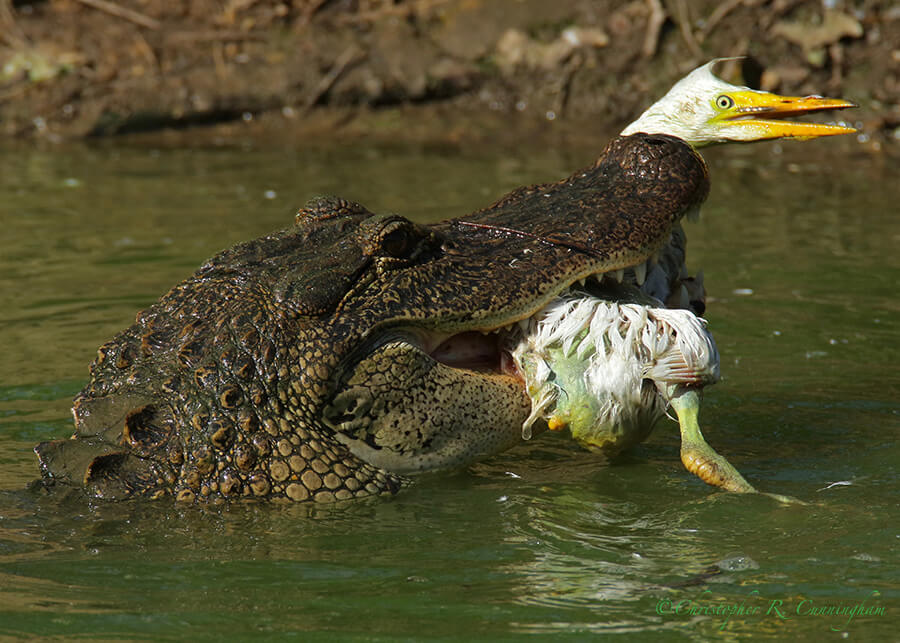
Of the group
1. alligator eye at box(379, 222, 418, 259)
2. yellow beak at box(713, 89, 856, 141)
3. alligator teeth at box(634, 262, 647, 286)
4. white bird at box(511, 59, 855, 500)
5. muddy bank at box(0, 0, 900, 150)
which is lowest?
white bird at box(511, 59, 855, 500)

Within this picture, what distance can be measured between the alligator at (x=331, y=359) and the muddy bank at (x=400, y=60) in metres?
7.04

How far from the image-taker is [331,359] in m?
4.17

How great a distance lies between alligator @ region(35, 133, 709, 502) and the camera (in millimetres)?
4211

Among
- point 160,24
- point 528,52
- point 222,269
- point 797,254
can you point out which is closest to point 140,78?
point 160,24

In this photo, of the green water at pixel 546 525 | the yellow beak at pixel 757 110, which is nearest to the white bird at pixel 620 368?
the yellow beak at pixel 757 110

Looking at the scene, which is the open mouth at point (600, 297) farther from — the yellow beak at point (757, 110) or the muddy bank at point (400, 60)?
the muddy bank at point (400, 60)

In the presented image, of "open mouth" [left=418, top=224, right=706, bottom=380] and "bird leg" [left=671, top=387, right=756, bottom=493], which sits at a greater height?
"open mouth" [left=418, top=224, right=706, bottom=380]

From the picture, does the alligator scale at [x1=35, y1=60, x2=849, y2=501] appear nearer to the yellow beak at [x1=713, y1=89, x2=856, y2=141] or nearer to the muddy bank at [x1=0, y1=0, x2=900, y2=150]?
the yellow beak at [x1=713, y1=89, x2=856, y2=141]

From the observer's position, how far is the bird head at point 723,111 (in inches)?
183

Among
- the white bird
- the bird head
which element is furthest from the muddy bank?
the white bird

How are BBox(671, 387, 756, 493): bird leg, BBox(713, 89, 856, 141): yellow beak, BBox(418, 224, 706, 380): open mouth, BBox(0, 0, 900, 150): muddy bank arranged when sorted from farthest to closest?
BBox(0, 0, 900, 150): muddy bank < BBox(713, 89, 856, 141): yellow beak < BBox(418, 224, 706, 380): open mouth < BBox(671, 387, 756, 493): bird leg

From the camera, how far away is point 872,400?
554 cm

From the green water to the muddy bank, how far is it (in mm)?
3848

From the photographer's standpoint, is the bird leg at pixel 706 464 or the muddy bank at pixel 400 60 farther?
the muddy bank at pixel 400 60
